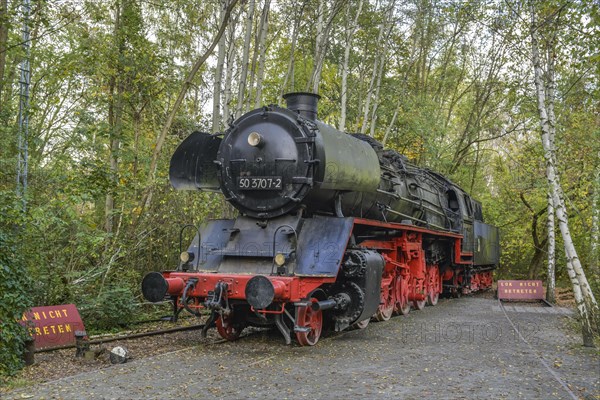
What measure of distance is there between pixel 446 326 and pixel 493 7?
22.6ft

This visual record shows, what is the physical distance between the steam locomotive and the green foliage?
140 cm

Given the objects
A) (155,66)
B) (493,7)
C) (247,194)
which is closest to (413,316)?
(247,194)

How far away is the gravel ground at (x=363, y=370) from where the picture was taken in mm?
4918

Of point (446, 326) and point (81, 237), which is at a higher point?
point (81, 237)

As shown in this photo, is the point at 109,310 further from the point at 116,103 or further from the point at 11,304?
the point at 116,103

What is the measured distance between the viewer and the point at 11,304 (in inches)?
231

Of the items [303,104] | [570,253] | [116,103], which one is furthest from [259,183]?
[116,103]

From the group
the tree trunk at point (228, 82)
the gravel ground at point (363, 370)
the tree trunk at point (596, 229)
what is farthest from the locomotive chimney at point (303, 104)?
the tree trunk at point (596, 229)

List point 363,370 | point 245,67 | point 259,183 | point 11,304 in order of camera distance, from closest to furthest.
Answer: point 363,370, point 11,304, point 259,183, point 245,67

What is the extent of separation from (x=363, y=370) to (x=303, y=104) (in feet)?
13.1

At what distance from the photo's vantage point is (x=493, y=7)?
11.7m

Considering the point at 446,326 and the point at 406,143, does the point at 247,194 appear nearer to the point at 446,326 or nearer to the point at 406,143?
the point at 446,326

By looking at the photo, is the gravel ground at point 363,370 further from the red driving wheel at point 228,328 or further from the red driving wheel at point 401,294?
the red driving wheel at point 401,294

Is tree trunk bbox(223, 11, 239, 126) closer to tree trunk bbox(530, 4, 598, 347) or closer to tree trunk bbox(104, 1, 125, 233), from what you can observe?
tree trunk bbox(104, 1, 125, 233)
